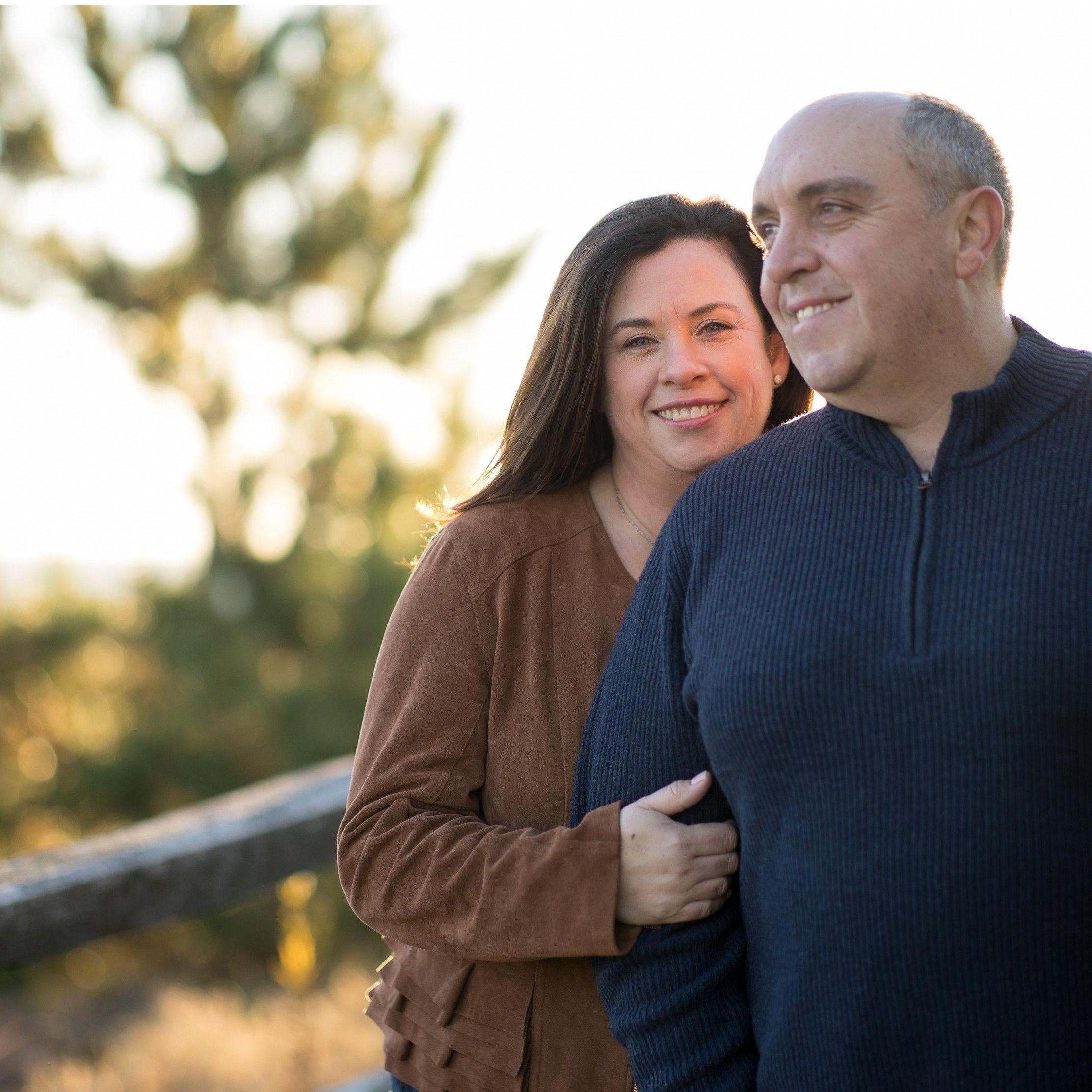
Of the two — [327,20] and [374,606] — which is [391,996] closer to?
[374,606]

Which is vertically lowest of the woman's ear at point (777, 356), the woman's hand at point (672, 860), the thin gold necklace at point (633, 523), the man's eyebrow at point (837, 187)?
the woman's hand at point (672, 860)

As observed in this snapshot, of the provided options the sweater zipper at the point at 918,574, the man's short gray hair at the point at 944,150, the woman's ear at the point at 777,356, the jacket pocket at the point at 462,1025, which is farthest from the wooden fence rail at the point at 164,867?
the man's short gray hair at the point at 944,150

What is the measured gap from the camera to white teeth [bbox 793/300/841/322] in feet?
5.58

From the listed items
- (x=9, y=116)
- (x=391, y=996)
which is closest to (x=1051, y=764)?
(x=391, y=996)

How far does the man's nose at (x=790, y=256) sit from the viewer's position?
1.70 metres

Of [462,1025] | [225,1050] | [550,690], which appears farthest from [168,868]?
[225,1050]

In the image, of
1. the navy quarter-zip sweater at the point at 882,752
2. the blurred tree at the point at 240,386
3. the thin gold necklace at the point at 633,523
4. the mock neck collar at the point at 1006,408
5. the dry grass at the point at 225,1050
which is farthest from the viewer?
the blurred tree at the point at 240,386

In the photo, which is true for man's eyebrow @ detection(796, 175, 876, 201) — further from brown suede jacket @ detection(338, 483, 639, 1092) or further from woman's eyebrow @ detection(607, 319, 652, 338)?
brown suede jacket @ detection(338, 483, 639, 1092)

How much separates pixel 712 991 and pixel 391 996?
0.61 meters

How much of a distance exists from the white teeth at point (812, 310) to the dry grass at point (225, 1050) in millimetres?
2578

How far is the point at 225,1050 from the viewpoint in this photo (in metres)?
4.45

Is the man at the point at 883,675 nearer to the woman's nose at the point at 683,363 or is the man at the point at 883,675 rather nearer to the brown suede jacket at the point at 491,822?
the brown suede jacket at the point at 491,822

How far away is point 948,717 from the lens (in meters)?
1.54

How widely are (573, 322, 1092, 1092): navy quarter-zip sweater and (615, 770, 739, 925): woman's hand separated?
4cm
